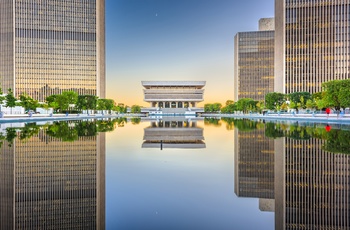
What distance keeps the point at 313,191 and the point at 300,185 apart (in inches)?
22.3

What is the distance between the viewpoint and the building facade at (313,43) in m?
104

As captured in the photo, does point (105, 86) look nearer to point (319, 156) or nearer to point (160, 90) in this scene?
point (160, 90)

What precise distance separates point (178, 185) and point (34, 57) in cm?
13284

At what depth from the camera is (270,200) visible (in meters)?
7.09

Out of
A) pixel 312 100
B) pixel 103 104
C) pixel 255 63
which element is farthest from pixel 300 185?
pixel 255 63

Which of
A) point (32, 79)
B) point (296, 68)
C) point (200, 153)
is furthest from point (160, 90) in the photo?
point (200, 153)

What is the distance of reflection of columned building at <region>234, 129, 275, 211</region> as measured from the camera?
7.44 m

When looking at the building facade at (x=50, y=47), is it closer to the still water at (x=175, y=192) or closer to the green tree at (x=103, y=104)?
the green tree at (x=103, y=104)

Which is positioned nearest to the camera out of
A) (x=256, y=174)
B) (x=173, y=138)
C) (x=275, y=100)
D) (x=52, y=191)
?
(x=52, y=191)

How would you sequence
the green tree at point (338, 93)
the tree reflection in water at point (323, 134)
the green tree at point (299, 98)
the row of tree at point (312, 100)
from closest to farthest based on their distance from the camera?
the tree reflection in water at point (323, 134) → the green tree at point (338, 93) → the row of tree at point (312, 100) → the green tree at point (299, 98)

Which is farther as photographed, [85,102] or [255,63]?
[255,63]

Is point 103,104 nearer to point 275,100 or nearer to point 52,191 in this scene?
point 275,100

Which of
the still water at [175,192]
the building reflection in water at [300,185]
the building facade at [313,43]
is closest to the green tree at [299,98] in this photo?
the building facade at [313,43]

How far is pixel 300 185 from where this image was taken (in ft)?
26.5
